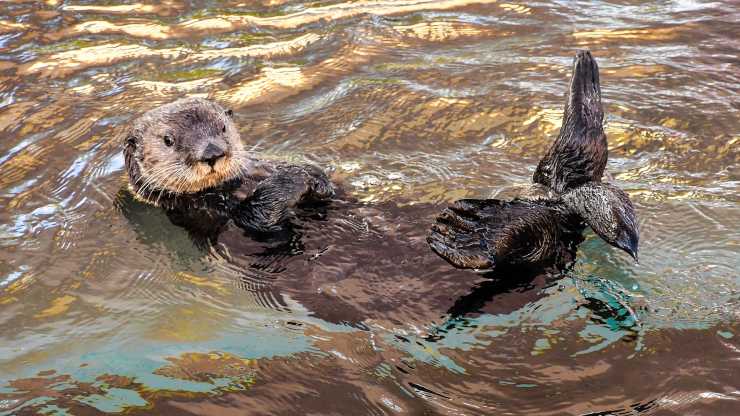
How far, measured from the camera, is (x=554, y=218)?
10.9 ft

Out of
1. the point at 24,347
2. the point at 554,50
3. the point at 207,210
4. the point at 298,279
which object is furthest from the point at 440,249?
the point at 554,50

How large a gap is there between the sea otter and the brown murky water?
14 cm

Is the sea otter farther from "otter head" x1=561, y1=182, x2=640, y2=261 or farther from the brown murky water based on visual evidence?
"otter head" x1=561, y1=182, x2=640, y2=261

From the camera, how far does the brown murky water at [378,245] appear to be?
9.48 ft

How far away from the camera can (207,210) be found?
3979 millimetres

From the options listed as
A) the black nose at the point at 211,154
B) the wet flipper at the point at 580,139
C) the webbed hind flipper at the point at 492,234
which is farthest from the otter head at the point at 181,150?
the wet flipper at the point at 580,139

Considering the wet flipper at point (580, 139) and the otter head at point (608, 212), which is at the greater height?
the wet flipper at point (580, 139)

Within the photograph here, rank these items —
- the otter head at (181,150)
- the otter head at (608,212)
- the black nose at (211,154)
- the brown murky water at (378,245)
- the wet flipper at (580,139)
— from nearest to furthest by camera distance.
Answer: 1. the brown murky water at (378,245)
2. the otter head at (608,212)
3. the wet flipper at (580,139)
4. the black nose at (211,154)
5. the otter head at (181,150)

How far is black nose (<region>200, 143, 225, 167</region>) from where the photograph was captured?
3.73 metres

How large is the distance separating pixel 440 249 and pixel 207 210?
4.95ft

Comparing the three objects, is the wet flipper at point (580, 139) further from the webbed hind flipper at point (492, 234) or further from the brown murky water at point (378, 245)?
the webbed hind flipper at point (492, 234)

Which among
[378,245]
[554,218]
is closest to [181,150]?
[378,245]

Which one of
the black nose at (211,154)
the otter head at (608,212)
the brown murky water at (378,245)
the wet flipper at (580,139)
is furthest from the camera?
the black nose at (211,154)

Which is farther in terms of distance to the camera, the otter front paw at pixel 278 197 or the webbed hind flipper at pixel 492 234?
the otter front paw at pixel 278 197
